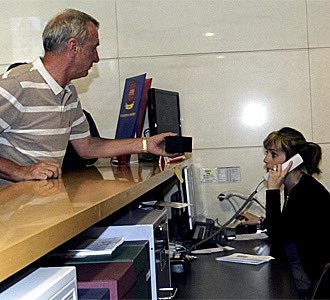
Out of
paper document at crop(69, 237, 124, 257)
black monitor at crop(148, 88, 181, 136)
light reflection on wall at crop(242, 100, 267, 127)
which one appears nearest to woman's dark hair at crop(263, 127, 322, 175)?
light reflection on wall at crop(242, 100, 267, 127)

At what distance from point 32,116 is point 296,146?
1488 mm

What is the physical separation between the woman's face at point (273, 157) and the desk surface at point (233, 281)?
72cm

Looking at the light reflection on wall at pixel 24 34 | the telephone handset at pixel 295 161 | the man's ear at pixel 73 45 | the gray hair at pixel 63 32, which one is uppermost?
the light reflection on wall at pixel 24 34

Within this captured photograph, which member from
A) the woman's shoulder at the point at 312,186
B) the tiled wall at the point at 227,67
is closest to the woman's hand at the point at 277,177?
the woman's shoulder at the point at 312,186

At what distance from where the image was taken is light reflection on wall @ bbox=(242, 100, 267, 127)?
3.58 m

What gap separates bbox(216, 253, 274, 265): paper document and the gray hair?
1.06 metres

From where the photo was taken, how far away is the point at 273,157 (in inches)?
129

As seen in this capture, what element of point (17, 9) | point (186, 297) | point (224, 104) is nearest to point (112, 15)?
point (17, 9)

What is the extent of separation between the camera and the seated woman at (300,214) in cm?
295

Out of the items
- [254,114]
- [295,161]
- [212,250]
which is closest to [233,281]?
[212,250]

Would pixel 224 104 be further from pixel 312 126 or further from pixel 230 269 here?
pixel 230 269

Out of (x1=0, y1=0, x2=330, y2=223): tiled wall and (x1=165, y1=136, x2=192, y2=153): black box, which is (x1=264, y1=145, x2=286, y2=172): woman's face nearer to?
(x1=0, y1=0, x2=330, y2=223): tiled wall

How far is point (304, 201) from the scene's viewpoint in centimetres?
304

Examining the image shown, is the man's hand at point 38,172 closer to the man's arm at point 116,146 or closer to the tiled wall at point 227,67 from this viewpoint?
the man's arm at point 116,146
